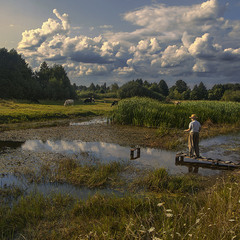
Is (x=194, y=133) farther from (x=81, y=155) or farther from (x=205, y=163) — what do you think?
(x=81, y=155)

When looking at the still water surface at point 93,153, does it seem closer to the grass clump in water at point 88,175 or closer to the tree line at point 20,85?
the grass clump in water at point 88,175

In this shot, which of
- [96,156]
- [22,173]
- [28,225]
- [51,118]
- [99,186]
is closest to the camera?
[28,225]

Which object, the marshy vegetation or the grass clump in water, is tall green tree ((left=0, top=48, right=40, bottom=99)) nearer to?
the grass clump in water

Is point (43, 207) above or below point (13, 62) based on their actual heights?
below

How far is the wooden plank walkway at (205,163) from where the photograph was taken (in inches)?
424

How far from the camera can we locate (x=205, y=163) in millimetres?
11609

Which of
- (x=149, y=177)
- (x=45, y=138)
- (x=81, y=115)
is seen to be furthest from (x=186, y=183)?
(x=81, y=115)

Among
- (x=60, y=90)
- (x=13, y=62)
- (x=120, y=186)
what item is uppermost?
(x=13, y=62)

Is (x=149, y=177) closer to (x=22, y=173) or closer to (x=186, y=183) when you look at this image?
(x=186, y=183)

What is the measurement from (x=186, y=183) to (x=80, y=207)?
4.22 m

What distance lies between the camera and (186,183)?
8344 mm

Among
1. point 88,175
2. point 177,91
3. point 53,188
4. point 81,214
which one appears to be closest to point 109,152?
point 88,175

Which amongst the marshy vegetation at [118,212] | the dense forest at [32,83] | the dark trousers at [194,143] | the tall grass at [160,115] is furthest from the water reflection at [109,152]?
the dense forest at [32,83]

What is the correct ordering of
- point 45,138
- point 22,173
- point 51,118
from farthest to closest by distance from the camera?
point 51,118 < point 45,138 < point 22,173
